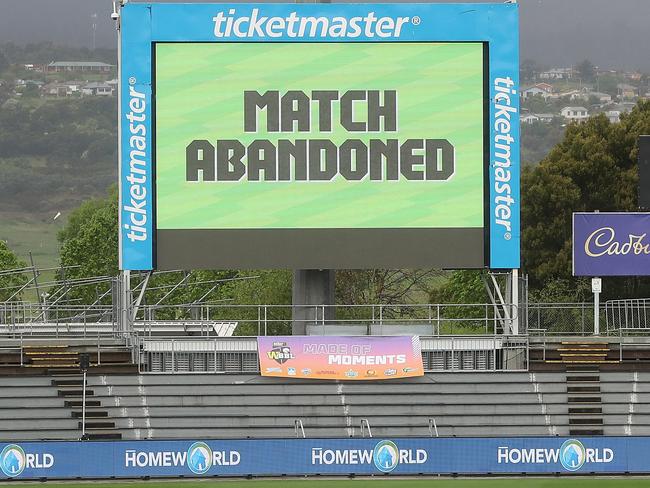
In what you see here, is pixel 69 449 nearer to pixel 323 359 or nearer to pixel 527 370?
pixel 323 359

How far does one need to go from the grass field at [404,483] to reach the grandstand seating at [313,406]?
110 inches

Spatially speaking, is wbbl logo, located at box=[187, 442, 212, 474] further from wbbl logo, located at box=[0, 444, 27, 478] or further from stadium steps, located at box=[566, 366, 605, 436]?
stadium steps, located at box=[566, 366, 605, 436]

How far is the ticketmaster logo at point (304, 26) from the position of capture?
36.8m

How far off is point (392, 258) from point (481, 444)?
6.35 meters

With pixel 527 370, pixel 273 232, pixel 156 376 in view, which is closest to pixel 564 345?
pixel 527 370

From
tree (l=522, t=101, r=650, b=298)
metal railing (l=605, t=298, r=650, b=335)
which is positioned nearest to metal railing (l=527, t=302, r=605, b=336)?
metal railing (l=605, t=298, r=650, b=335)

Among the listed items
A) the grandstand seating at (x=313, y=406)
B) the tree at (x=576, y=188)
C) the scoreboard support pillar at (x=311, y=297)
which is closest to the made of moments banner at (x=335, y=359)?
the grandstand seating at (x=313, y=406)

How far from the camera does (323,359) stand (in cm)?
3719

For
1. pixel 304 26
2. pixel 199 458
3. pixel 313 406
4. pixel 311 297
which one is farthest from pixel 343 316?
pixel 199 458

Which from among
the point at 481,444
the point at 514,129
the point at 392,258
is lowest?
the point at 481,444

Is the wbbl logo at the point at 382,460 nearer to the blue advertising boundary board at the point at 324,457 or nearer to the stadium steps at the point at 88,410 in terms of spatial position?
the blue advertising boundary board at the point at 324,457

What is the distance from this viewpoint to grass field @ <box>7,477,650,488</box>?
3131 centimetres

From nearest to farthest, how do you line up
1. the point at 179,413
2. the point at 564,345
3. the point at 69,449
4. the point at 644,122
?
1. the point at 69,449
2. the point at 179,413
3. the point at 564,345
4. the point at 644,122

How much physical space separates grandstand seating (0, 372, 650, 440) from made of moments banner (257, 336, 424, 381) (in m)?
0.28
